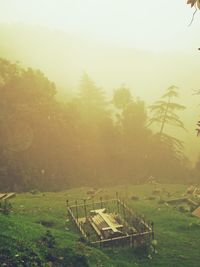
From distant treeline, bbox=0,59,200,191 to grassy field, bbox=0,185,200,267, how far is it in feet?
44.0

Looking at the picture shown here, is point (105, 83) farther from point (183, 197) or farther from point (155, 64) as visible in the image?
point (183, 197)

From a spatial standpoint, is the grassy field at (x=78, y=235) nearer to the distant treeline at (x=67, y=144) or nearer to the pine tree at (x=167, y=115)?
the distant treeline at (x=67, y=144)

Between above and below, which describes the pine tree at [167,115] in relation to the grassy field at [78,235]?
above

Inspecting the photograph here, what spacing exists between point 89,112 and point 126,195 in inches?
1051

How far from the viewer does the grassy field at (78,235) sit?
59.0 feet

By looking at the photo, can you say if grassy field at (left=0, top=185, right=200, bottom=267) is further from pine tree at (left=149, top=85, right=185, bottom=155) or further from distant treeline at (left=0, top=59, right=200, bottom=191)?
pine tree at (left=149, top=85, right=185, bottom=155)

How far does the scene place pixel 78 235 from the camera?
2277 centimetres

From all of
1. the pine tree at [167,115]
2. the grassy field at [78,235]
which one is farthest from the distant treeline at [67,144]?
the grassy field at [78,235]

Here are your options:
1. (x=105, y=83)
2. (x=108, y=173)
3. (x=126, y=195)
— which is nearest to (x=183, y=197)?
(x=126, y=195)

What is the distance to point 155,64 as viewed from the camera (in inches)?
5000

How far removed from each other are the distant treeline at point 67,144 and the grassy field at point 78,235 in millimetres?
13413

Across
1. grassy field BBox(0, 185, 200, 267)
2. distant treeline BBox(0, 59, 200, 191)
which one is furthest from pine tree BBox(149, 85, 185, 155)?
grassy field BBox(0, 185, 200, 267)

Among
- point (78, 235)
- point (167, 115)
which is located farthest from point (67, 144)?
point (78, 235)

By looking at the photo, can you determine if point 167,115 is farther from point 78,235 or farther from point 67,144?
point 78,235
